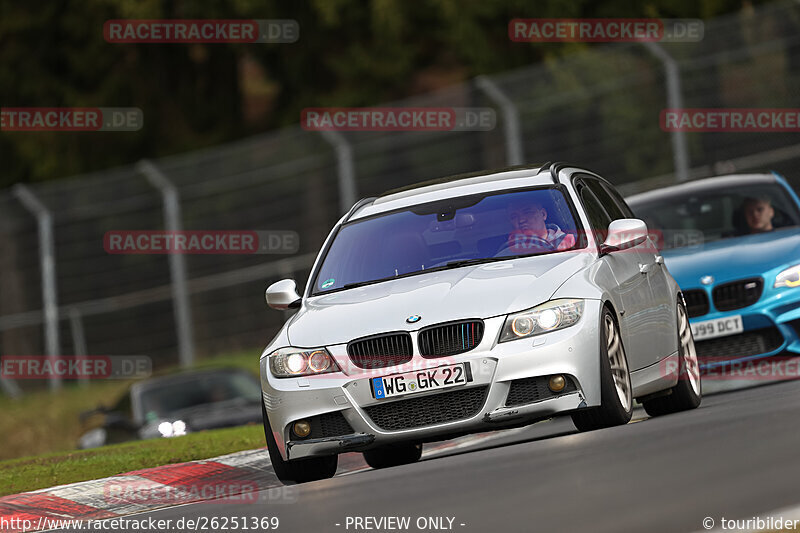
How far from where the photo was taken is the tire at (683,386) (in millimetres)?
10711

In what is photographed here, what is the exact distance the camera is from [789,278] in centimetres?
1232

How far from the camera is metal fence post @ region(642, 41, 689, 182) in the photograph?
20.0 metres

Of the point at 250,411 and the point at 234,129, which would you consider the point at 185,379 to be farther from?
the point at 234,129

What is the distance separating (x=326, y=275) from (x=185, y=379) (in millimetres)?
7578

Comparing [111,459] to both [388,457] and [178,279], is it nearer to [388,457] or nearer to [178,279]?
[388,457]

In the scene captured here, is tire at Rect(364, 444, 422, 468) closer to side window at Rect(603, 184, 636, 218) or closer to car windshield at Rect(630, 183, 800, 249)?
side window at Rect(603, 184, 636, 218)

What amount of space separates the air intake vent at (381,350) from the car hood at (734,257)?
4408 mm

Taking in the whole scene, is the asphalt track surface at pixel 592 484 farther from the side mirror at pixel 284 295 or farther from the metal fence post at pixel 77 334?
the metal fence post at pixel 77 334

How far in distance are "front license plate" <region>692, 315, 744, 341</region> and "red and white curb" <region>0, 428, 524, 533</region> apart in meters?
2.73

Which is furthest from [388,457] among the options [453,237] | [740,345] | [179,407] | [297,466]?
[179,407]

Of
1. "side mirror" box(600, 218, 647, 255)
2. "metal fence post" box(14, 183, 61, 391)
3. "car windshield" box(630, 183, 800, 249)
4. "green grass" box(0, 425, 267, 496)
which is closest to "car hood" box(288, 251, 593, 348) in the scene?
"side mirror" box(600, 218, 647, 255)

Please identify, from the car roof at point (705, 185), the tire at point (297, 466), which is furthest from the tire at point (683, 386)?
the car roof at point (705, 185)

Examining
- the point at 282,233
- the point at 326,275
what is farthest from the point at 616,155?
the point at 326,275

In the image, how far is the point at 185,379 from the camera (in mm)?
17500
